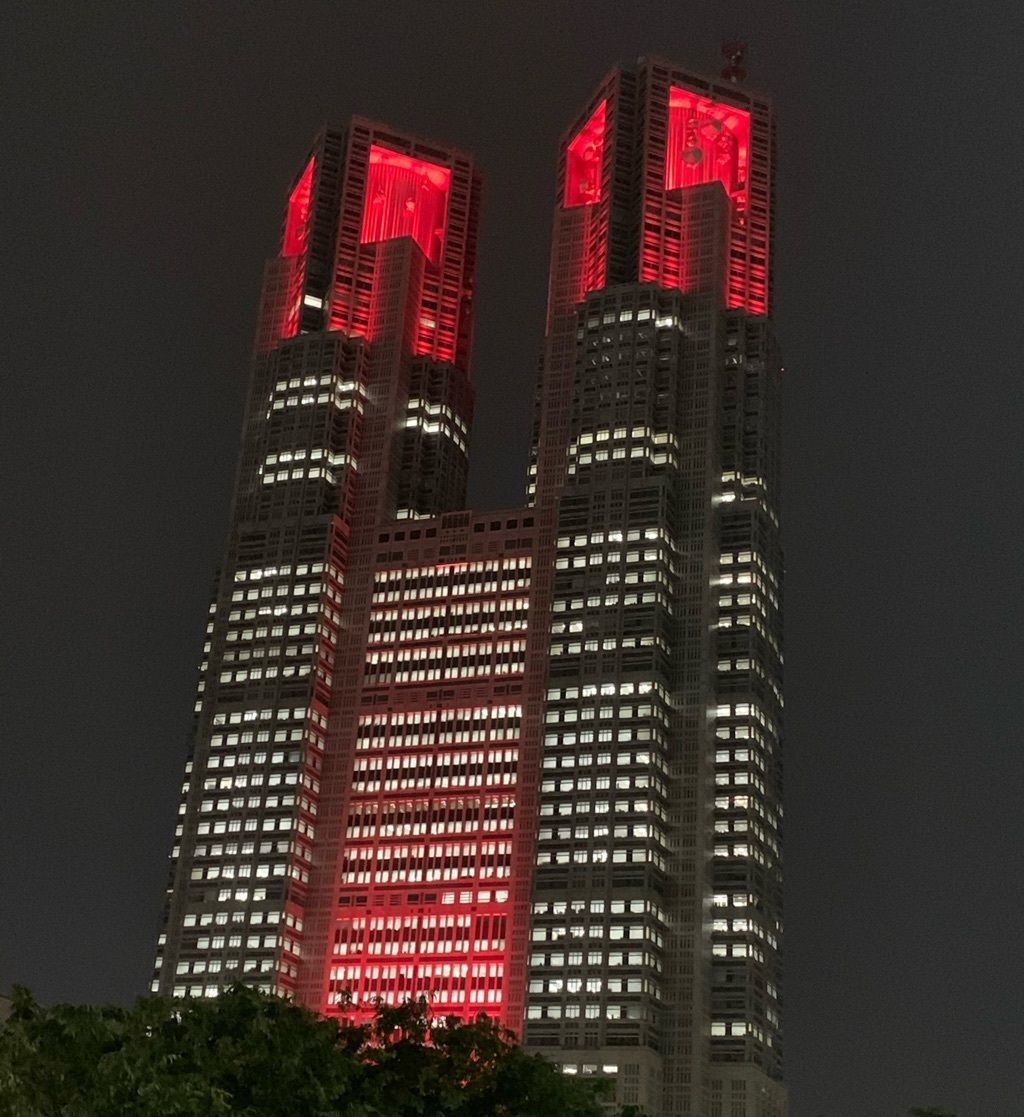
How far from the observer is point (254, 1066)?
308 ft

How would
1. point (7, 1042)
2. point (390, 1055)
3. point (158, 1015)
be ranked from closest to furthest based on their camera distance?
→ point (7, 1042), point (158, 1015), point (390, 1055)

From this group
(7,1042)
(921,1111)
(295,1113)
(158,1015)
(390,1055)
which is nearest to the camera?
(7,1042)

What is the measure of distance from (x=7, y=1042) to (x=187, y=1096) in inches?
337

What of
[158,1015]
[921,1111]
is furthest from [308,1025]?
[921,1111]

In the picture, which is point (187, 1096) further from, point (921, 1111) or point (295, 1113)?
point (921, 1111)

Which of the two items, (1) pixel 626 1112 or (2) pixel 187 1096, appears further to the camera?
(1) pixel 626 1112

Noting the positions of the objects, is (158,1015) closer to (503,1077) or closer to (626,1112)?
(503,1077)

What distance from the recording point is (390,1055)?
338 feet

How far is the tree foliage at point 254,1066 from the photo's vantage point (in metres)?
82.2

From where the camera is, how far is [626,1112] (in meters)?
114

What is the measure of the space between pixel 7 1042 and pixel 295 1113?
1902 cm

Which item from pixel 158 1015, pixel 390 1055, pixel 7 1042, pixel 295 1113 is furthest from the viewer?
pixel 390 1055

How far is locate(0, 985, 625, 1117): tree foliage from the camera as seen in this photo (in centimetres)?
8219

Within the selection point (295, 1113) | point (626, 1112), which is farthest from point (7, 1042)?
point (626, 1112)
